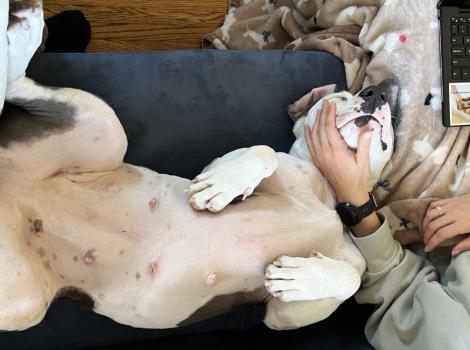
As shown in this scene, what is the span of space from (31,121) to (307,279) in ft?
2.27

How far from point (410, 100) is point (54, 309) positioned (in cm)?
116

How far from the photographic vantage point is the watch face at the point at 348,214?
153cm

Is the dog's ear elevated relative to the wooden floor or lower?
lower

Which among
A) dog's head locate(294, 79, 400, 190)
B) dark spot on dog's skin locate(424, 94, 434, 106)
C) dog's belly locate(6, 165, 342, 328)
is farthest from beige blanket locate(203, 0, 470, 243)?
dog's belly locate(6, 165, 342, 328)

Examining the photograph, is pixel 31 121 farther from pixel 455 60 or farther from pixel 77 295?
pixel 455 60

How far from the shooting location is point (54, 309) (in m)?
1.64

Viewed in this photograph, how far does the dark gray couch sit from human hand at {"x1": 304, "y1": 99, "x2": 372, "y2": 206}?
0.74 ft

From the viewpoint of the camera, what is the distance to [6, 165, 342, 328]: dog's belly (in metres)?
1.31

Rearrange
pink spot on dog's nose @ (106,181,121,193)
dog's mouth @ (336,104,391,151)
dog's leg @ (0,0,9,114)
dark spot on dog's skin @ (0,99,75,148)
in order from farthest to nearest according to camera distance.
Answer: dog's mouth @ (336,104,391,151) → pink spot on dog's nose @ (106,181,121,193) → dark spot on dog's skin @ (0,99,75,148) → dog's leg @ (0,0,9,114)

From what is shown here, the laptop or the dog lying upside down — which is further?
the laptop

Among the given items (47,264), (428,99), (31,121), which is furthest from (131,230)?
(428,99)

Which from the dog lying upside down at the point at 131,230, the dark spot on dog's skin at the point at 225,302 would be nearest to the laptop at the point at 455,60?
the dog lying upside down at the point at 131,230

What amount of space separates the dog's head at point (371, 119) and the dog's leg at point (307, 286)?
0.98 ft

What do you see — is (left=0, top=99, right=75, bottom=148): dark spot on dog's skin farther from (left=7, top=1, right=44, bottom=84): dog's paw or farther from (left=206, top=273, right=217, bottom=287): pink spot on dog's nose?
(left=206, top=273, right=217, bottom=287): pink spot on dog's nose
